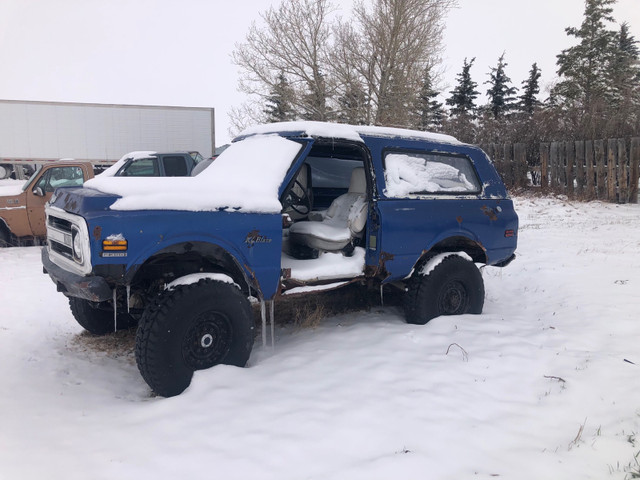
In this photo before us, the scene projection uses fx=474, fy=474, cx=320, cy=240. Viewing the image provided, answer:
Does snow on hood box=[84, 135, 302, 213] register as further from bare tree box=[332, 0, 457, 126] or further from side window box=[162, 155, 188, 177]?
bare tree box=[332, 0, 457, 126]

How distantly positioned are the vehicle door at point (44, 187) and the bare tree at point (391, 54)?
10.8 m

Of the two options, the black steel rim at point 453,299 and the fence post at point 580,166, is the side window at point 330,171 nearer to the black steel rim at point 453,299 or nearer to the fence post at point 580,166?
the black steel rim at point 453,299

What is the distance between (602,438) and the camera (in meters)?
2.79

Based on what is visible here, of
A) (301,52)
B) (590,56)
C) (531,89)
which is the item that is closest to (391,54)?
(301,52)

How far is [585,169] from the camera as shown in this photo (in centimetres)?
1423

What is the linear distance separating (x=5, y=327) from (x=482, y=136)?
1972cm

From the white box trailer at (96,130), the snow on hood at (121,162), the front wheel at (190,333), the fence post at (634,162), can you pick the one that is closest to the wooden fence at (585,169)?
the fence post at (634,162)

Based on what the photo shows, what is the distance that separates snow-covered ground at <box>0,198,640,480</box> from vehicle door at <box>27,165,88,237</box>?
4764mm

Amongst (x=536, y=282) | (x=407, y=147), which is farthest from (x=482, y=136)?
(x=407, y=147)

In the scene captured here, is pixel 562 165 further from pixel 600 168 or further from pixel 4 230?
pixel 4 230

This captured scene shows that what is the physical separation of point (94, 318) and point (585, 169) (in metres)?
14.3

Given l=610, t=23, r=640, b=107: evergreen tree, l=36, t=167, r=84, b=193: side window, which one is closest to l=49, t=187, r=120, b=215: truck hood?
l=36, t=167, r=84, b=193: side window

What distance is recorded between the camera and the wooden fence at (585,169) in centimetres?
1327

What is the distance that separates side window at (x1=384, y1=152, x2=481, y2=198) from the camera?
471cm
